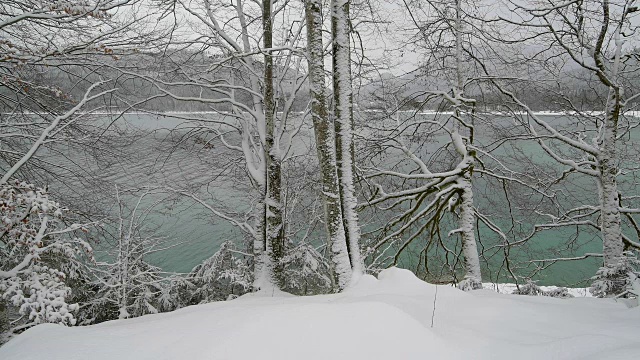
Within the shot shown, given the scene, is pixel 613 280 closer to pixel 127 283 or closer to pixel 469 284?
pixel 469 284

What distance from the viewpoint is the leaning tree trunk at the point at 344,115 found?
203 inches

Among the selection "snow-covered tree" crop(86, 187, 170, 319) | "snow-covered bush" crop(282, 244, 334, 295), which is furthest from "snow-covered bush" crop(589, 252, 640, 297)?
"snow-covered tree" crop(86, 187, 170, 319)

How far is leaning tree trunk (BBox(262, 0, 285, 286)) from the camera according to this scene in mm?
7621

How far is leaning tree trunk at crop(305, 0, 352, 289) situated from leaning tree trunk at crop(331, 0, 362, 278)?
0.78 ft

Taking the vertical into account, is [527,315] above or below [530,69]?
below

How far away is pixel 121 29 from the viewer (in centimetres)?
427

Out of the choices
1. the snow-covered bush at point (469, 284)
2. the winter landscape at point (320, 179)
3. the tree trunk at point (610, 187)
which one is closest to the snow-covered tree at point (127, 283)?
the winter landscape at point (320, 179)

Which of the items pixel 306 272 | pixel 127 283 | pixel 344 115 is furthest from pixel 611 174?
pixel 127 283

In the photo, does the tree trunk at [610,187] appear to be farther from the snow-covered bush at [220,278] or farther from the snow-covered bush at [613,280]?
the snow-covered bush at [220,278]

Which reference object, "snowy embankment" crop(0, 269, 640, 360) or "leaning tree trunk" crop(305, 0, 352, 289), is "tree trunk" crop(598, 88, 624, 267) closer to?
"snowy embankment" crop(0, 269, 640, 360)

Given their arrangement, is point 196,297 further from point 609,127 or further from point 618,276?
point 609,127

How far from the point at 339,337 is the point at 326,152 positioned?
3.00 meters

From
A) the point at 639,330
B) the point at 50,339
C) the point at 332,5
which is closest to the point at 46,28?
the point at 332,5

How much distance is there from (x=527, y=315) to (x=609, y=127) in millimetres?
4696
